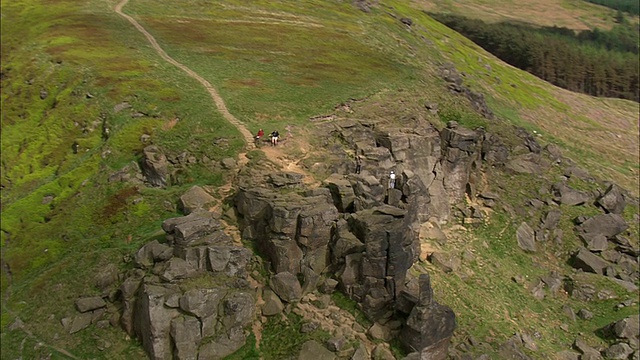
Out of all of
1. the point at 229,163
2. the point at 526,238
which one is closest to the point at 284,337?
the point at 229,163

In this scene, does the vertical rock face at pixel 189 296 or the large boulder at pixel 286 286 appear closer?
the vertical rock face at pixel 189 296

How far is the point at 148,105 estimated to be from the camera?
197ft

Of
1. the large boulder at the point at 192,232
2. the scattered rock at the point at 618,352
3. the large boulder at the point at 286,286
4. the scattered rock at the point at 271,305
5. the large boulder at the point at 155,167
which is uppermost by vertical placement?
the large boulder at the point at 192,232

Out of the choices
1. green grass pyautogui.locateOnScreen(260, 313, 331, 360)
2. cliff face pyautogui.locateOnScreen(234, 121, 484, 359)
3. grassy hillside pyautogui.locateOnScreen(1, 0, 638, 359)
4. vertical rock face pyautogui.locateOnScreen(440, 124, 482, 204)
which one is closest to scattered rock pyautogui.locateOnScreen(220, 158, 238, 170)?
grassy hillside pyautogui.locateOnScreen(1, 0, 638, 359)

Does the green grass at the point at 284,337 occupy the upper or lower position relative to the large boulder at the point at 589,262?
upper

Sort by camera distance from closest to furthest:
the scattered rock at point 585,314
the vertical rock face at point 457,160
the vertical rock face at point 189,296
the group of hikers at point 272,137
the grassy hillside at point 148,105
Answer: the vertical rock face at point 189,296, the grassy hillside at point 148,105, the scattered rock at point 585,314, the group of hikers at point 272,137, the vertical rock face at point 457,160

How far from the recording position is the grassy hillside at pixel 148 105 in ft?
141

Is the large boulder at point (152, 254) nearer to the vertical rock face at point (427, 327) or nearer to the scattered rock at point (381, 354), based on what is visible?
the scattered rock at point (381, 354)

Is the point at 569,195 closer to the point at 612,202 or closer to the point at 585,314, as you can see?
the point at 612,202

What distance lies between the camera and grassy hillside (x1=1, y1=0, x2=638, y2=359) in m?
43.0

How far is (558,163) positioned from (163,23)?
237 feet

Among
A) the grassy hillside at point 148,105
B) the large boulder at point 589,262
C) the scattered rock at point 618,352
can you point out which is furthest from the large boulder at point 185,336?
the large boulder at point 589,262

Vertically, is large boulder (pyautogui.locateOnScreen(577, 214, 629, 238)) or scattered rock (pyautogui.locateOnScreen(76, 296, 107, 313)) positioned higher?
scattered rock (pyautogui.locateOnScreen(76, 296, 107, 313))

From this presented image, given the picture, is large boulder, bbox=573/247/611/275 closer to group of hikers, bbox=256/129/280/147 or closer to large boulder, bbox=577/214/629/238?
large boulder, bbox=577/214/629/238
